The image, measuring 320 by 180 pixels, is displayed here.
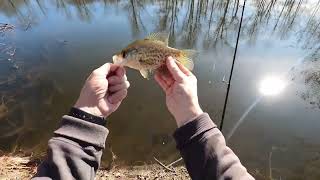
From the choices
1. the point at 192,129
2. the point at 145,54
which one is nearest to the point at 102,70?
the point at 145,54

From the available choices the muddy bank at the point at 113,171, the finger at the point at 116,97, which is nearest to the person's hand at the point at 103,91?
the finger at the point at 116,97

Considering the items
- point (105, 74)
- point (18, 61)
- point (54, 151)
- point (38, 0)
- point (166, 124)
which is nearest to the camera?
point (54, 151)

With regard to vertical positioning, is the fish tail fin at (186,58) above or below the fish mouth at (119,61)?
below

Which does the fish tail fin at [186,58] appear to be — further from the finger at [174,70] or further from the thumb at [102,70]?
the thumb at [102,70]

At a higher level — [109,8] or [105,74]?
[105,74]

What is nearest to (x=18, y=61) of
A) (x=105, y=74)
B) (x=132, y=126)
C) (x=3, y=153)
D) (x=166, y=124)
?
(x=3, y=153)

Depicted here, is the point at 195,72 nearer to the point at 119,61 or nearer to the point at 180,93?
the point at 119,61

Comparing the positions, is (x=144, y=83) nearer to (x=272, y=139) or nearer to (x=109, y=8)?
(x=272, y=139)
